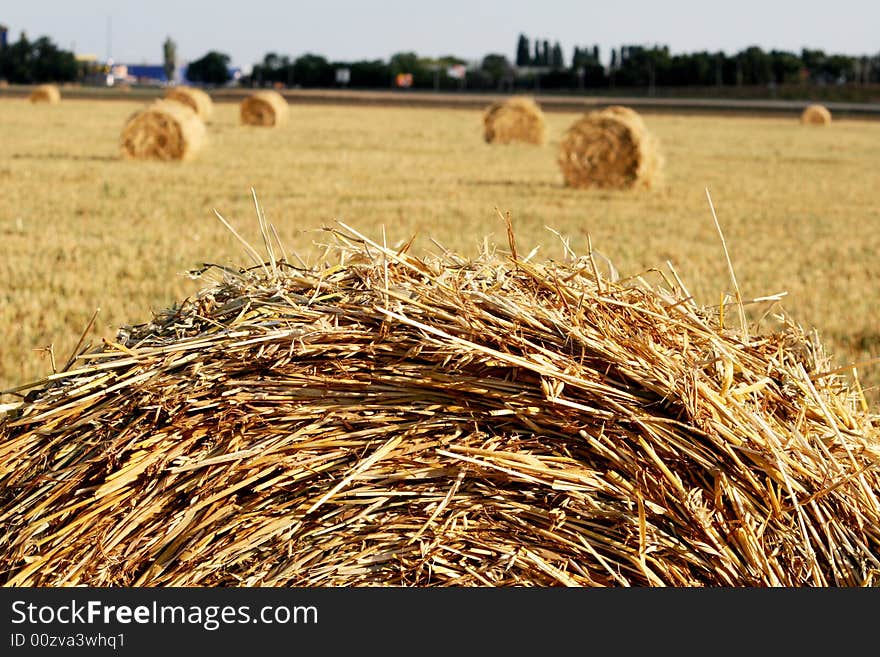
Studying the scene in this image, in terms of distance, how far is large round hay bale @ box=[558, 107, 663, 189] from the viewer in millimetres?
17578

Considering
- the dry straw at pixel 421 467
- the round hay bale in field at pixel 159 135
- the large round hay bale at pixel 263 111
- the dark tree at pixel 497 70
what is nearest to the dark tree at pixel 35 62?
the dark tree at pixel 497 70

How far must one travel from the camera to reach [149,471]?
2.81 meters

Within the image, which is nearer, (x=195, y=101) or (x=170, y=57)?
(x=195, y=101)

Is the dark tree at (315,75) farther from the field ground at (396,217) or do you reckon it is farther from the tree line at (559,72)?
the field ground at (396,217)

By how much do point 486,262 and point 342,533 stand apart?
98cm

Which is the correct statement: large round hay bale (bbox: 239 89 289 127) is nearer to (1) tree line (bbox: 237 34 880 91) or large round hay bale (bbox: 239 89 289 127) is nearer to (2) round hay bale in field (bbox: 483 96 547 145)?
(2) round hay bale in field (bbox: 483 96 547 145)

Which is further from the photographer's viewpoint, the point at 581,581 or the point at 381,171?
the point at 381,171

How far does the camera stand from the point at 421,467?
2.86 m

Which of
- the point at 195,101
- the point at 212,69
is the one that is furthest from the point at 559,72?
the point at 195,101

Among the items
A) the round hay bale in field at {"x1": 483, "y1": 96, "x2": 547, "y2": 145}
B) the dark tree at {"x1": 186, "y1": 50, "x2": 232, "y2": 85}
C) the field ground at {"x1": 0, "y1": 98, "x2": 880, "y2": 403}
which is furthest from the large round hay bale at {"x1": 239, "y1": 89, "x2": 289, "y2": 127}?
the dark tree at {"x1": 186, "y1": 50, "x2": 232, "y2": 85}

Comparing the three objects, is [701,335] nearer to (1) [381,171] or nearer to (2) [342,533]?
(2) [342,533]

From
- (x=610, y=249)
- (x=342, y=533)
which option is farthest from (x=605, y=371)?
(x=610, y=249)

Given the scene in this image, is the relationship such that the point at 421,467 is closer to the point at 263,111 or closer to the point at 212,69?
the point at 263,111

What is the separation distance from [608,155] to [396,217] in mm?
6010
